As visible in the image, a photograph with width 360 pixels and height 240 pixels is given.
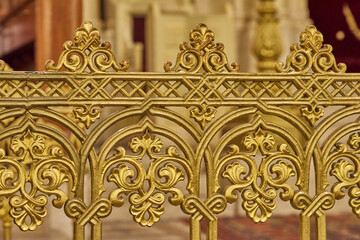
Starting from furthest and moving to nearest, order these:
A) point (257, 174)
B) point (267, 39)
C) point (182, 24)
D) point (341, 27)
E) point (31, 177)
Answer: point (341, 27)
point (182, 24)
point (267, 39)
point (257, 174)
point (31, 177)

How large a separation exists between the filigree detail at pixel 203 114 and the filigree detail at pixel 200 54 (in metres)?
0.09

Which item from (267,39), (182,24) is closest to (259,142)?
(267,39)

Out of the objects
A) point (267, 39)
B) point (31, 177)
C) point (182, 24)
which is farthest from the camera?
point (182, 24)

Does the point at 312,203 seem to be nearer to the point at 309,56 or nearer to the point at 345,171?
the point at 345,171

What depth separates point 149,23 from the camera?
702cm

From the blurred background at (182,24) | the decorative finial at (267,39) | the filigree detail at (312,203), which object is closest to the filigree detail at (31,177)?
the filigree detail at (312,203)

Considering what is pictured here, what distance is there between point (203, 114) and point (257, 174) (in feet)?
0.63

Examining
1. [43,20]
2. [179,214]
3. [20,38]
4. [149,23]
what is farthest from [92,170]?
[20,38]

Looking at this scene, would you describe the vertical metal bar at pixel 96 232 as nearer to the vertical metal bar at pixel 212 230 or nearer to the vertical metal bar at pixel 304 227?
the vertical metal bar at pixel 212 230

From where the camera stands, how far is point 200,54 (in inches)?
56.2

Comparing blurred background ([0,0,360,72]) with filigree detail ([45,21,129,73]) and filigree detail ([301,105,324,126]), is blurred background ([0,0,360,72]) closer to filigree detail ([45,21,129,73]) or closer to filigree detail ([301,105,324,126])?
filigree detail ([301,105,324,126])

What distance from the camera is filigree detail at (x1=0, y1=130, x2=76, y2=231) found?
1317 millimetres

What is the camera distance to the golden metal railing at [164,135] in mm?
1348

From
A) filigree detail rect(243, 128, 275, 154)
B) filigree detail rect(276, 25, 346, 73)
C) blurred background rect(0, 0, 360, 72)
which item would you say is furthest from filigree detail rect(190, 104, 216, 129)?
blurred background rect(0, 0, 360, 72)
